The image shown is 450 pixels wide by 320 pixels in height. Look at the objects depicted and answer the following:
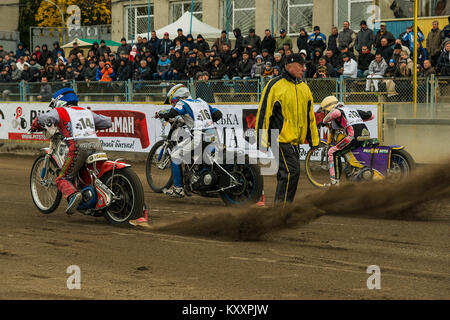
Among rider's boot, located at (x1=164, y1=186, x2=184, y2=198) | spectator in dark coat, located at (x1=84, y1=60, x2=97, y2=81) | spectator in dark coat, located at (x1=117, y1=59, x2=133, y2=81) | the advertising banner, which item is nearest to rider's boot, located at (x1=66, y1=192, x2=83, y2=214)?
rider's boot, located at (x1=164, y1=186, x2=184, y2=198)

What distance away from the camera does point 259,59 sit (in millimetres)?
19203

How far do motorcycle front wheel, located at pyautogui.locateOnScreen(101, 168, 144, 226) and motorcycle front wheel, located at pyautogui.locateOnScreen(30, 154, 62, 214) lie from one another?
100cm

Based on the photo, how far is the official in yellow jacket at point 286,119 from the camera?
8305 mm

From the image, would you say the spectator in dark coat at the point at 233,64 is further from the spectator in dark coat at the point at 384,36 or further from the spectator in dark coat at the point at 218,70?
the spectator in dark coat at the point at 384,36

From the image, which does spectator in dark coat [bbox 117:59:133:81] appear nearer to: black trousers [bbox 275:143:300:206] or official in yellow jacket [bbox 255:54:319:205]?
official in yellow jacket [bbox 255:54:319:205]

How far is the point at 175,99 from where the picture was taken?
10.9 m

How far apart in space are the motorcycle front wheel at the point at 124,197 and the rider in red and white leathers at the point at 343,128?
4614mm

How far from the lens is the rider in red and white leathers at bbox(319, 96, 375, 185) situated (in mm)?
11812

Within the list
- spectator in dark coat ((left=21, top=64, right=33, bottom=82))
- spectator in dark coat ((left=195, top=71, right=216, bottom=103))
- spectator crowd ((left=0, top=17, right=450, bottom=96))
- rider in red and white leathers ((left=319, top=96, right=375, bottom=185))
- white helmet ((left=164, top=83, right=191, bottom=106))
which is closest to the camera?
white helmet ((left=164, top=83, right=191, bottom=106))

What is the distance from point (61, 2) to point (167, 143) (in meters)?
40.7

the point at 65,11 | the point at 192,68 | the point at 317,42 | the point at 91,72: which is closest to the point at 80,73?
the point at 91,72

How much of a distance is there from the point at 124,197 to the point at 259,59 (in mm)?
11389

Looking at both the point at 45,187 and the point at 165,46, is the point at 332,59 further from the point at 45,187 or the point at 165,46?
the point at 45,187

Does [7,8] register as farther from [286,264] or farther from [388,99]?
[286,264]
